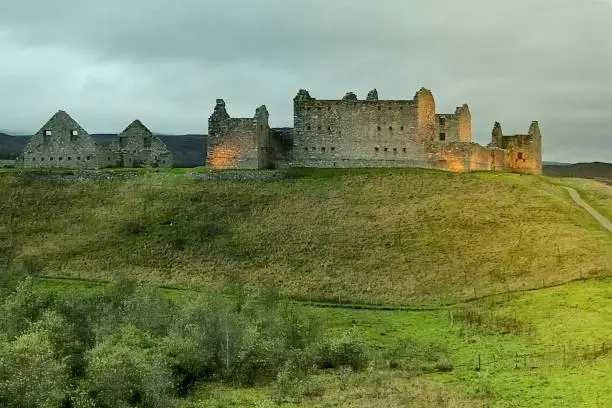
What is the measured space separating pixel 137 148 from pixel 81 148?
21.1 feet

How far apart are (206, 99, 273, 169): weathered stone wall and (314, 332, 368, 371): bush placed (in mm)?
45285

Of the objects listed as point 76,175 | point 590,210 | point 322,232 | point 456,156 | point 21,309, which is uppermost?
point 456,156

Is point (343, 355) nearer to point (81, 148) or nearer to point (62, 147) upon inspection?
point (81, 148)

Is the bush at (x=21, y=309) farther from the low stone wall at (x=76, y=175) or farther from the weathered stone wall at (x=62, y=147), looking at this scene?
the weathered stone wall at (x=62, y=147)

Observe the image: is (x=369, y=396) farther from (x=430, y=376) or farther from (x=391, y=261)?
(x=391, y=261)

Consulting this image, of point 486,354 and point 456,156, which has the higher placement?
point 456,156

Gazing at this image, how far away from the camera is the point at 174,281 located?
61.0 metres

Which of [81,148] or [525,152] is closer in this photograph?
[81,148]

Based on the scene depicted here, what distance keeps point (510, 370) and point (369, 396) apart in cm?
734

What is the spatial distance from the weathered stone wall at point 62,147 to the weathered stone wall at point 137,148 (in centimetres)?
301

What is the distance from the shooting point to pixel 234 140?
83.9 m

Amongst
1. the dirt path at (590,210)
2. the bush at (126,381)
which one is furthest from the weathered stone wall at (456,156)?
the bush at (126,381)

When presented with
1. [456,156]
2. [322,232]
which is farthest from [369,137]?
[322,232]

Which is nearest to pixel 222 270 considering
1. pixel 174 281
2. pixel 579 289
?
pixel 174 281
